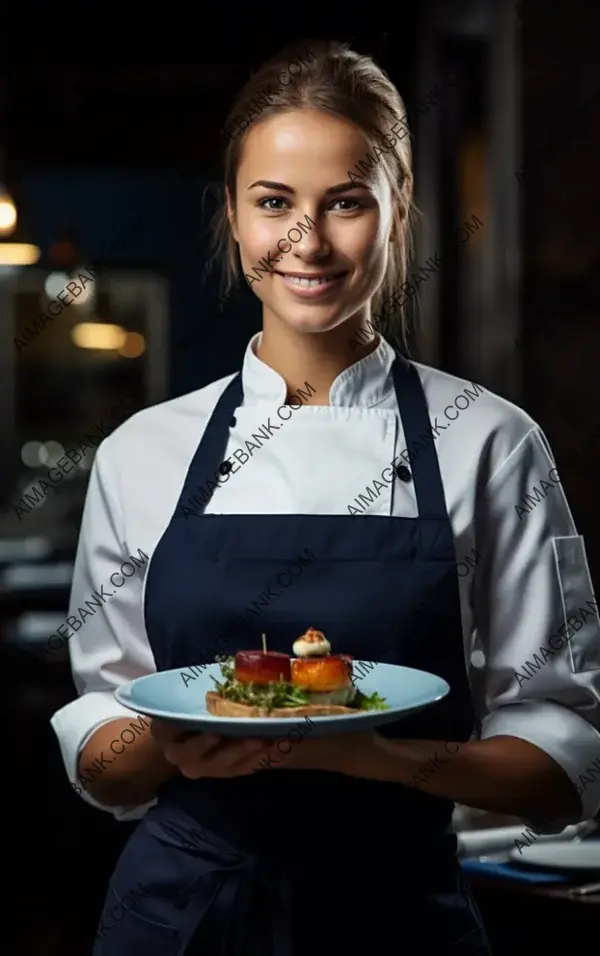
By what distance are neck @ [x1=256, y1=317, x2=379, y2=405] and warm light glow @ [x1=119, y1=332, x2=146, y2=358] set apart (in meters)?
5.83

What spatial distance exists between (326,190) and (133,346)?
5990 mm

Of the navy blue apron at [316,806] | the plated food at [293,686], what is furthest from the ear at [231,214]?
the plated food at [293,686]

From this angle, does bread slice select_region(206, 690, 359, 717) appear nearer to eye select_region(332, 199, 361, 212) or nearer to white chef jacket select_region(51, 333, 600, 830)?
white chef jacket select_region(51, 333, 600, 830)

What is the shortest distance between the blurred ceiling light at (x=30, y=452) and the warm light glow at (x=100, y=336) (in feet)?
1.78

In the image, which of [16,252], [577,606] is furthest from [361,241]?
[16,252]

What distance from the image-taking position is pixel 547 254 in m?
3.12

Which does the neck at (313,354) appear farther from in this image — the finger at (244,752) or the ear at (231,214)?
the finger at (244,752)

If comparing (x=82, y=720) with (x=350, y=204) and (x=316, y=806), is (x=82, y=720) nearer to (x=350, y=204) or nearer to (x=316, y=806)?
(x=316, y=806)

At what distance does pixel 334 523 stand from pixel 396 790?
0.97 feet

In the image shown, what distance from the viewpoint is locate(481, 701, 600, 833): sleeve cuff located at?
1.54m

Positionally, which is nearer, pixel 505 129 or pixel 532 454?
pixel 532 454

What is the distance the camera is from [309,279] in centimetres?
159

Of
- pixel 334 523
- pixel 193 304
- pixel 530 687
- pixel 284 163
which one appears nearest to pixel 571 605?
pixel 530 687

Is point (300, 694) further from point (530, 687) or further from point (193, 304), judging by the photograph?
point (193, 304)
